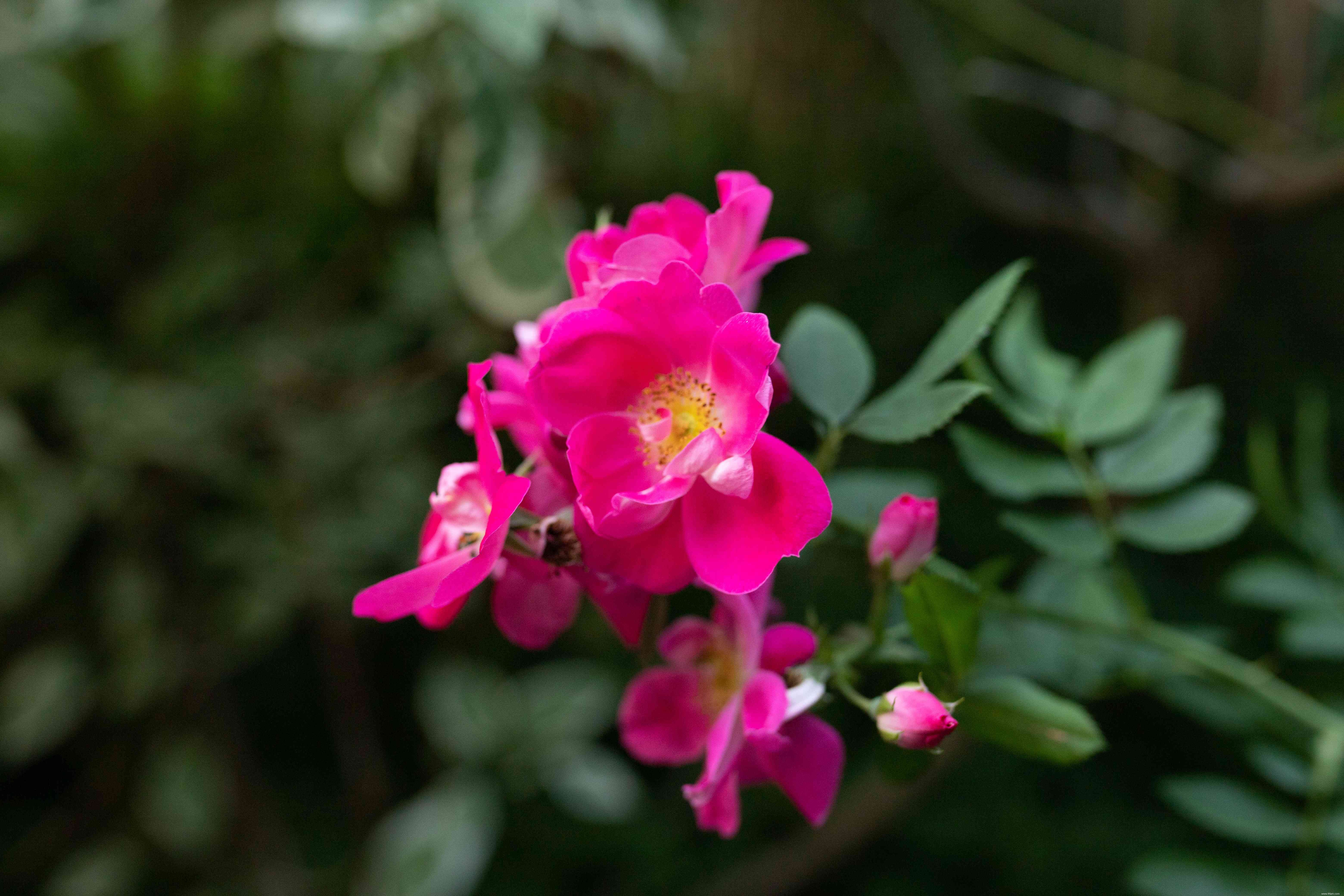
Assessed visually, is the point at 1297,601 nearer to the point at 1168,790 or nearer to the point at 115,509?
the point at 1168,790

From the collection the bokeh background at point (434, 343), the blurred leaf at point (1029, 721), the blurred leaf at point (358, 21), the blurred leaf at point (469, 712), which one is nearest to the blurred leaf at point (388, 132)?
the bokeh background at point (434, 343)

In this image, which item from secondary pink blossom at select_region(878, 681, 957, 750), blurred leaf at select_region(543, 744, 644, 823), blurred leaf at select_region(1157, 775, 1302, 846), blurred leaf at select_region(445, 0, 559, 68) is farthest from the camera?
blurred leaf at select_region(543, 744, 644, 823)

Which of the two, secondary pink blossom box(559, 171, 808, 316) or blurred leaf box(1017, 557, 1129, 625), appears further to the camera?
blurred leaf box(1017, 557, 1129, 625)

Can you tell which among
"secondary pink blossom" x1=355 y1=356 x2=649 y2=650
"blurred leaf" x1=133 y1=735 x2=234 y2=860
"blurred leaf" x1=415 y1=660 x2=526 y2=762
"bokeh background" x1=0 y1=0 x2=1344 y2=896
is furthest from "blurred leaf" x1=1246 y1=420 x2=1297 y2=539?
"blurred leaf" x1=133 y1=735 x2=234 y2=860

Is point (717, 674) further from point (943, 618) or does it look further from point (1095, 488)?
point (1095, 488)

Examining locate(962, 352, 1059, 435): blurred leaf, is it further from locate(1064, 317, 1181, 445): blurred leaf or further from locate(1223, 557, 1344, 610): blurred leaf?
locate(1223, 557, 1344, 610): blurred leaf

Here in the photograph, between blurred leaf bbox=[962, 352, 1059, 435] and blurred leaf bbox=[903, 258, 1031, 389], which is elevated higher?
blurred leaf bbox=[903, 258, 1031, 389]

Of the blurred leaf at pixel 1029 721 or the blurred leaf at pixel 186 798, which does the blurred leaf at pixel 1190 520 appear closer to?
the blurred leaf at pixel 1029 721
